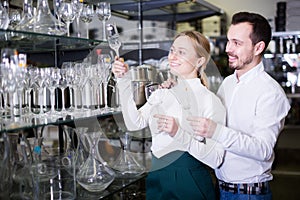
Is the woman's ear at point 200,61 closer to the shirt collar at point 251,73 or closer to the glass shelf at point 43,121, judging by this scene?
the shirt collar at point 251,73

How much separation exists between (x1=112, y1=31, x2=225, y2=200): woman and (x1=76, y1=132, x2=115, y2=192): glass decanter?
0.17 m

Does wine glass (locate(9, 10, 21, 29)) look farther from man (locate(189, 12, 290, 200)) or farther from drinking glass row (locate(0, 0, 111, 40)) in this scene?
man (locate(189, 12, 290, 200))

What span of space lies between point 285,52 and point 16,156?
2.35 m

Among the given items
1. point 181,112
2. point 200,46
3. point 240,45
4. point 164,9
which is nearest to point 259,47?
point 240,45

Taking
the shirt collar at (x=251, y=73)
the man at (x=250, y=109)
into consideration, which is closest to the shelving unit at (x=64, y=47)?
the man at (x=250, y=109)

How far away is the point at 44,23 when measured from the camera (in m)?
1.23

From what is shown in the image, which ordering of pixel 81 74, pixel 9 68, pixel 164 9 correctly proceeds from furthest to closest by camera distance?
pixel 164 9 < pixel 81 74 < pixel 9 68

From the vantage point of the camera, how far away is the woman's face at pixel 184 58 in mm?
1484

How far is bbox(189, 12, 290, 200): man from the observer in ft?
4.38

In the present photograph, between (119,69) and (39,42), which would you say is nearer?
(39,42)

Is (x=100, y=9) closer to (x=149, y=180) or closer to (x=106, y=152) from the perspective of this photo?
(x=106, y=152)

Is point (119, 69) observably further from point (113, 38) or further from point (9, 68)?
point (9, 68)

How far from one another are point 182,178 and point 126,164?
259mm

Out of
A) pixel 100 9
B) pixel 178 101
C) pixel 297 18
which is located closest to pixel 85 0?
pixel 100 9
